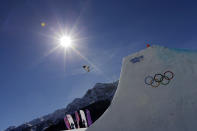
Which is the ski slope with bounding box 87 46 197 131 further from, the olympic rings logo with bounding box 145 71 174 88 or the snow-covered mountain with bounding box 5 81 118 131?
the snow-covered mountain with bounding box 5 81 118 131

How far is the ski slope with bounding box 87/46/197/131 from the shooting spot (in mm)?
6113

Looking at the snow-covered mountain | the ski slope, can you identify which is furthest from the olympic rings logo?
the snow-covered mountain

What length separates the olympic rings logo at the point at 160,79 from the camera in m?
7.48

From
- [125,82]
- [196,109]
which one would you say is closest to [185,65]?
[196,109]

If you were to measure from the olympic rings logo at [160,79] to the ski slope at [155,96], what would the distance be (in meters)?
0.17

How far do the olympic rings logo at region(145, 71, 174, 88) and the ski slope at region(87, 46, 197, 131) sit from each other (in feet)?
0.55

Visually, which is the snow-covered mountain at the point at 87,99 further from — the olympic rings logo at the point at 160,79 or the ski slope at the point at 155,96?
the olympic rings logo at the point at 160,79

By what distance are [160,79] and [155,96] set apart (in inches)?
44.1

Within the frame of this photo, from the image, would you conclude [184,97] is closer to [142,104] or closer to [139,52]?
[142,104]

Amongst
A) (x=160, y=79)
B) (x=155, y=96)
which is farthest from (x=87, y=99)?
(x=155, y=96)

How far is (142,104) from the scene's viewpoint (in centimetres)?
718

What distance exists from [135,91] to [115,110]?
5.49 feet

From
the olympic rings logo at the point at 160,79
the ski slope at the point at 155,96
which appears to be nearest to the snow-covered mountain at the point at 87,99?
the ski slope at the point at 155,96

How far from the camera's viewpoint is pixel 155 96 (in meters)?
7.20
